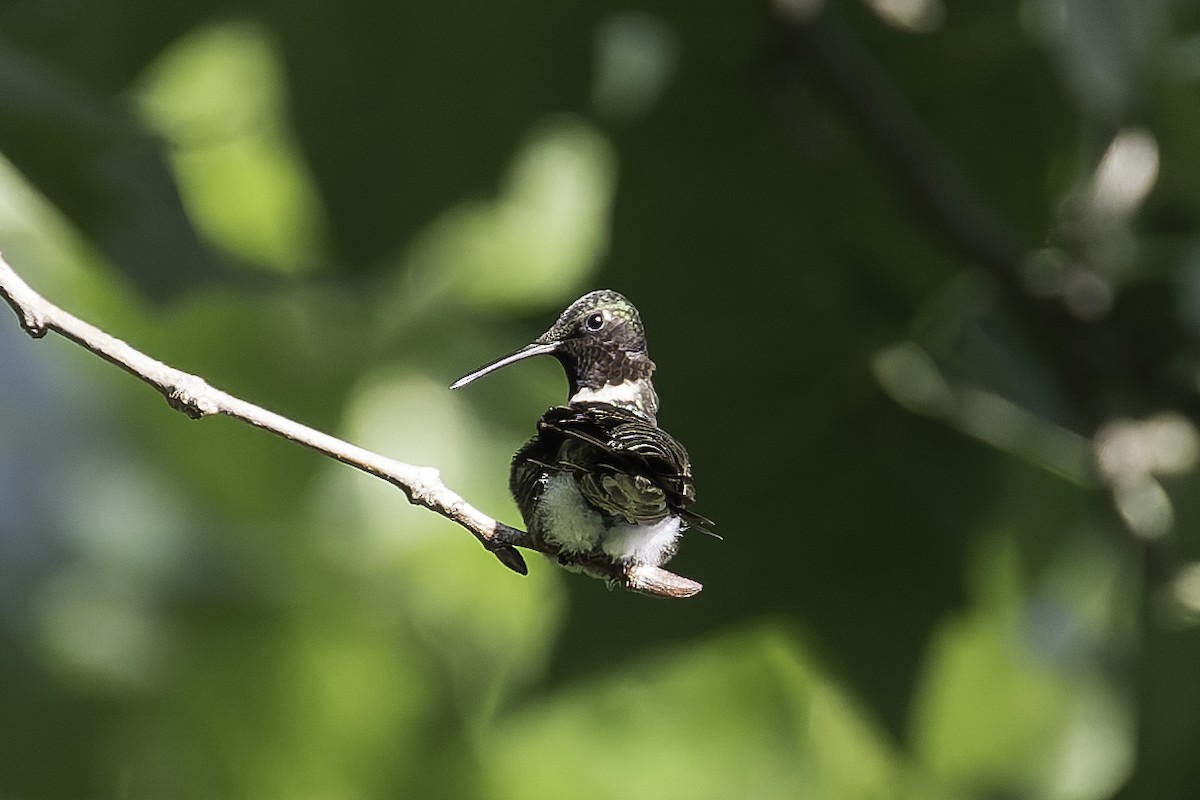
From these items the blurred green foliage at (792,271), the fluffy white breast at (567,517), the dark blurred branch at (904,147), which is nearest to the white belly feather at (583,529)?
the fluffy white breast at (567,517)

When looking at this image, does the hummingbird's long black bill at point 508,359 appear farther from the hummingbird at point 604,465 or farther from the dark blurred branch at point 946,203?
the dark blurred branch at point 946,203

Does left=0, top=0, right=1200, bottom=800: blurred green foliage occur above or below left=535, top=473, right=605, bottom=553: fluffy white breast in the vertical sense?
above

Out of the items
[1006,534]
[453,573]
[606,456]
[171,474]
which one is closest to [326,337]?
[453,573]

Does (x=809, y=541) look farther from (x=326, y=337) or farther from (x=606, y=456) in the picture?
(x=326, y=337)

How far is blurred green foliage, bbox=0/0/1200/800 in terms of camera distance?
1.98 feet

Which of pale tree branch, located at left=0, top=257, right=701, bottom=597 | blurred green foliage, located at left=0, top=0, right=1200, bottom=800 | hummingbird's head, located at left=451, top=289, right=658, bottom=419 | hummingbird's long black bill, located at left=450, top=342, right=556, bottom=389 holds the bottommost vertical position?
pale tree branch, located at left=0, top=257, right=701, bottom=597

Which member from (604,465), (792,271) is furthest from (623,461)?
(792,271)

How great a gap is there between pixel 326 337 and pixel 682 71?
485 millimetres

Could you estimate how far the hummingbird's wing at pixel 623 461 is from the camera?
8.7 inches

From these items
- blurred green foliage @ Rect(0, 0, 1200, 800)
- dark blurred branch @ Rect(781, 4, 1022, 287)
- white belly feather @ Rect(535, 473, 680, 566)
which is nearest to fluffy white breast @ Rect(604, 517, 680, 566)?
white belly feather @ Rect(535, 473, 680, 566)

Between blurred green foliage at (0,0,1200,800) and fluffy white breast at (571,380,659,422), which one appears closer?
fluffy white breast at (571,380,659,422)

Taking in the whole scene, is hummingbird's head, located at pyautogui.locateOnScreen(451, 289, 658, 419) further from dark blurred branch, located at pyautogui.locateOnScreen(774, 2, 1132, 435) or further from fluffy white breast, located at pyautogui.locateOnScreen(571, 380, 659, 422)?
dark blurred branch, located at pyautogui.locateOnScreen(774, 2, 1132, 435)

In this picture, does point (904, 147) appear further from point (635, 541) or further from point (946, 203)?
point (635, 541)

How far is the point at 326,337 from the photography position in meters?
1.11
